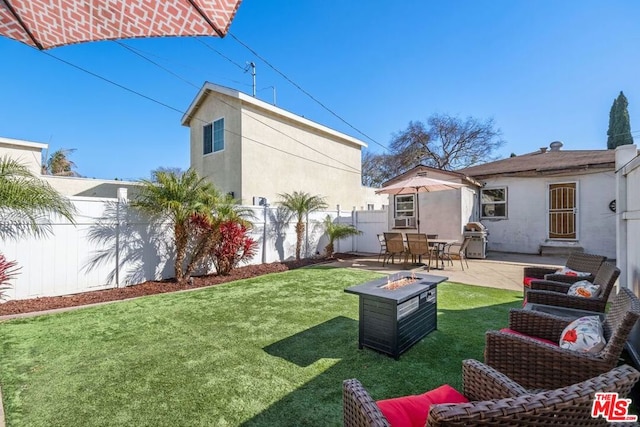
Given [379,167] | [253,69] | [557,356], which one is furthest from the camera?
[379,167]

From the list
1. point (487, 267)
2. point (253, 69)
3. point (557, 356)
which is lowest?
point (487, 267)

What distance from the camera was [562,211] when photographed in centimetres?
1051

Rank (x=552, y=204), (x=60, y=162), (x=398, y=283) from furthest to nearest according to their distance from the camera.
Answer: (x=60, y=162) → (x=552, y=204) → (x=398, y=283)

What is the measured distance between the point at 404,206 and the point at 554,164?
5655mm

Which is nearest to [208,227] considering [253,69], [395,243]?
[395,243]

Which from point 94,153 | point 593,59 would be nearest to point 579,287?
point 593,59

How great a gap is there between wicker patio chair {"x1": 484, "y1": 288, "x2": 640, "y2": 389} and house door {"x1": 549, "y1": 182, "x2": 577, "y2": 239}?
407 inches

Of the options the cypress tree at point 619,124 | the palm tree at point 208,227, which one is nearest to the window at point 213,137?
the palm tree at point 208,227

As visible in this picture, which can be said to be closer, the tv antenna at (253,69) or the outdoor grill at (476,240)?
the outdoor grill at (476,240)

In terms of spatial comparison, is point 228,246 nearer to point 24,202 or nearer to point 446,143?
point 24,202

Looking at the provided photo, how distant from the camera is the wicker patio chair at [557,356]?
5.87 feet

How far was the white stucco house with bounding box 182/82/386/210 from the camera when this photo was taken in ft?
37.1
